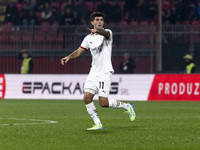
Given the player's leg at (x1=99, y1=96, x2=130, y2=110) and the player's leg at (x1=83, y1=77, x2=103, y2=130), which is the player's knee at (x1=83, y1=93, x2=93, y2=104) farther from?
the player's leg at (x1=99, y1=96, x2=130, y2=110)

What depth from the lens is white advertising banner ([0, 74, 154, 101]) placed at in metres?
21.8

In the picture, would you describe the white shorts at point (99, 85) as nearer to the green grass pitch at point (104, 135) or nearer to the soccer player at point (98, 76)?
the soccer player at point (98, 76)

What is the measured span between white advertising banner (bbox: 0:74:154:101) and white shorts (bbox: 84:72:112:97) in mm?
11384

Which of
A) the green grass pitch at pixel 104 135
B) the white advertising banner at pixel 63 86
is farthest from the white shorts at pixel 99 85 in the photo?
the white advertising banner at pixel 63 86

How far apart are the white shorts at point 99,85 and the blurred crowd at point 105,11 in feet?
55.5

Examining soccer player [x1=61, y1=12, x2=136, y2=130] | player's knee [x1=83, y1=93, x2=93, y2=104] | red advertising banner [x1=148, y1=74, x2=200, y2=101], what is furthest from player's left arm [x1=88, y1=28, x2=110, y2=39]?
red advertising banner [x1=148, y1=74, x2=200, y2=101]

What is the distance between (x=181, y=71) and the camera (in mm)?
23562

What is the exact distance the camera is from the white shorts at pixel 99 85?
33.5ft

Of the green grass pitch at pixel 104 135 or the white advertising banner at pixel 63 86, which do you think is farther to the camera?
the white advertising banner at pixel 63 86

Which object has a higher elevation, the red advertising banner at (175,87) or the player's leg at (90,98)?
the player's leg at (90,98)

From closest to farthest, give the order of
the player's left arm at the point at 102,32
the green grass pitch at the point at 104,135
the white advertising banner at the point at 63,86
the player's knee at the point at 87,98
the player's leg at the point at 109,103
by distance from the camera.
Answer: the green grass pitch at the point at 104,135, the player's left arm at the point at 102,32, the player's knee at the point at 87,98, the player's leg at the point at 109,103, the white advertising banner at the point at 63,86

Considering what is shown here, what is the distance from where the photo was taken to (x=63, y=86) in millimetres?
22438

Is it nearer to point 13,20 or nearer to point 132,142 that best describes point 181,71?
point 13,20

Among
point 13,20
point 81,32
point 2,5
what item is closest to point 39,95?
point 81,32
